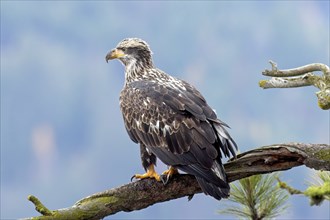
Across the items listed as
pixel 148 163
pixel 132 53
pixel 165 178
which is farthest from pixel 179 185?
pixel 132 53

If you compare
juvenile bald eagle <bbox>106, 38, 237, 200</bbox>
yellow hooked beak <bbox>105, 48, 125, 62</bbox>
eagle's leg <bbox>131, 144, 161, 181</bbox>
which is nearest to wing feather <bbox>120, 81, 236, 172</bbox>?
juvenile bald eagle <bbox>106, 38, 237, 200</bbox>

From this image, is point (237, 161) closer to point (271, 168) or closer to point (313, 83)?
point (271, 168)

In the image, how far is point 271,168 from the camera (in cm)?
617

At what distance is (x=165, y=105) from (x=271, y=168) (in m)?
1.30

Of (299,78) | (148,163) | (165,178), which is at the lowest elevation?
(165,178)

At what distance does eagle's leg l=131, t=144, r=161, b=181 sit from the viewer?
6.62m

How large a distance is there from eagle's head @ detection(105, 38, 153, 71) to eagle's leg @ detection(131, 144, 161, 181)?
4.35 feet

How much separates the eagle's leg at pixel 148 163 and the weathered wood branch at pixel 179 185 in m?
0.10

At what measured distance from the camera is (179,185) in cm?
641

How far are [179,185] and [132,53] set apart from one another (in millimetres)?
2087

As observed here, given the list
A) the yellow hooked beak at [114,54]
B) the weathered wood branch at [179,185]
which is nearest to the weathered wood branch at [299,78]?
the weathered wood branch at [179,185]

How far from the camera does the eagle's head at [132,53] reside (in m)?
7.75

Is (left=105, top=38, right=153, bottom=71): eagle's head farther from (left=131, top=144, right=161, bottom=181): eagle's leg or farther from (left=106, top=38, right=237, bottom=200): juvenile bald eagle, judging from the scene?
(left=131, top=144, right=161, bottom=181): eagle's leg

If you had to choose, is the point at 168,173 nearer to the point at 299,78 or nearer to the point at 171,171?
the point at 171,171
